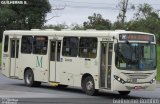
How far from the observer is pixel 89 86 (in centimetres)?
2356

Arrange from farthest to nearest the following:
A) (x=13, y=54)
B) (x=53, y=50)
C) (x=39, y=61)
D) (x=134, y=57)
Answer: (x=13, y=54) → (x=39, y=61) → (x=53, y=50) → (x=134, y=57)

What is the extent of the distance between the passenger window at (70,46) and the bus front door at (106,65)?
6.23 ft

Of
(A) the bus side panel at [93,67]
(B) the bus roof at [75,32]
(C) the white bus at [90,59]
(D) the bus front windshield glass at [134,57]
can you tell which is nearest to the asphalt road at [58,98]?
(C) the white bus at [90,59]

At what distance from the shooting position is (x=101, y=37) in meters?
23.2

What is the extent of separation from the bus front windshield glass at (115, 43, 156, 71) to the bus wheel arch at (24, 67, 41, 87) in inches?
264

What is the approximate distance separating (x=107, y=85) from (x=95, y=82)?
0.65 meters

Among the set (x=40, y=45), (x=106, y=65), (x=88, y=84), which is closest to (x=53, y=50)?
(x=40, y=45)

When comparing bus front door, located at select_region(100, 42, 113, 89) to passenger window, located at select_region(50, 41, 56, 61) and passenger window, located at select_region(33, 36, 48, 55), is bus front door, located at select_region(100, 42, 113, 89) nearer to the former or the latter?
passenger window, located at select_region(50, 41, 56, 61)

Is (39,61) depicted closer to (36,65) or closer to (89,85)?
(36,65)

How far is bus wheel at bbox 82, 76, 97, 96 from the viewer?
2330 centimetres

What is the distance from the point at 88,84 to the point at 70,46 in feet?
7.55

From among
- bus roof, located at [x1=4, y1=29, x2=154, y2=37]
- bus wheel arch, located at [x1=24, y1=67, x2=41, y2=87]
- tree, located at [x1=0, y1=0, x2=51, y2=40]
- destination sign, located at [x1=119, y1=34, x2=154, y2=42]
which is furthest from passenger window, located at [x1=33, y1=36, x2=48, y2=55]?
tree, located at [x1=0, y1=0, x2=51, y2=40]

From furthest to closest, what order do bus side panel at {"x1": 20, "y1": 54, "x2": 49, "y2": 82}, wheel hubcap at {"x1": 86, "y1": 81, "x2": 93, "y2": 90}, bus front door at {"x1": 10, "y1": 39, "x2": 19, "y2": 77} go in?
bus front door at {"x1": 10, "y1": 39, "x2": 19, "y2": 77} → bus side panel at {"x1": 20, "y1": 54, "x2": 49, "y2": 82} → wheel hubcap at {"x1": 86, "y1": 81, "x2": 93, "y2": 90}

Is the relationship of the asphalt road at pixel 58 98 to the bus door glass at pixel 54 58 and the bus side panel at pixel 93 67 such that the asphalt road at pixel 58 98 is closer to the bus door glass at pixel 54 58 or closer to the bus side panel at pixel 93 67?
the bus side panel at pixel 93 67
